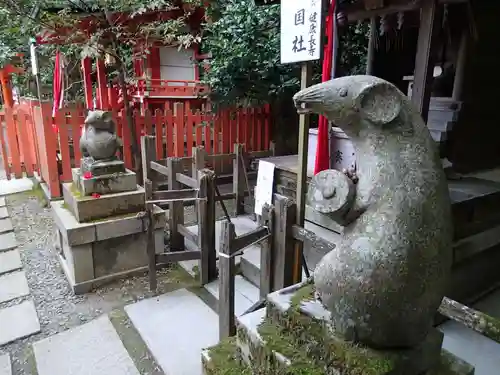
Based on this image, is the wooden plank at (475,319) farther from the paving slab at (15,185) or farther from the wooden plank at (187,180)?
the paving slab at (15,185)

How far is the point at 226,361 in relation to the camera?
2057 mm

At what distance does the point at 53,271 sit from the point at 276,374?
13.9 ft

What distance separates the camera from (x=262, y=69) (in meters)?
7.30

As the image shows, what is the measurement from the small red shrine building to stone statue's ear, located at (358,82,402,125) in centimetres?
656

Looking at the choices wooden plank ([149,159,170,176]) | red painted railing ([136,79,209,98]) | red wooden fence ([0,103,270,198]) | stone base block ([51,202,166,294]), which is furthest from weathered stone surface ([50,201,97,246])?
red painted railing ([136,79,209,98])

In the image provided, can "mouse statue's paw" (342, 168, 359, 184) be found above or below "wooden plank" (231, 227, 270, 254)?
above

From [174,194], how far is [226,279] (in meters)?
2.02

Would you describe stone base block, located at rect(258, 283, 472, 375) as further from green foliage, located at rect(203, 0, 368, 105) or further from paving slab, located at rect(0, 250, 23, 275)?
green foliage, located at rect(203, 0, 368, 105)

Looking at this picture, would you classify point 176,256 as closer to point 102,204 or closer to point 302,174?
point 102,204

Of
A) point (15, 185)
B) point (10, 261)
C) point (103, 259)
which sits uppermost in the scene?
point (15, 185)

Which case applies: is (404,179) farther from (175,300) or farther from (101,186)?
(101,186)

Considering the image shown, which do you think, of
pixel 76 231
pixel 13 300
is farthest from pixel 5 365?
pixel 76 231

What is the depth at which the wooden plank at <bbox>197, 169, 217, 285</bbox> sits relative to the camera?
4293 millimetres

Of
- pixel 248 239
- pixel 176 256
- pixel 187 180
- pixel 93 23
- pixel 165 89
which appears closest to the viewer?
pixel 248 239
